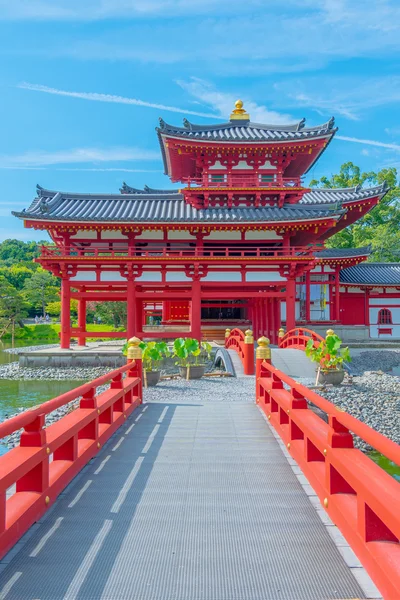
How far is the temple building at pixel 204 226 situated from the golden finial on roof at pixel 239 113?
844 mm

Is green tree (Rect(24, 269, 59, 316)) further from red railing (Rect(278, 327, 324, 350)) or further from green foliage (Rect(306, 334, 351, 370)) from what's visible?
green foliage (Rect(306, 334, 351, 370))

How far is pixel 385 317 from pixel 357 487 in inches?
1024

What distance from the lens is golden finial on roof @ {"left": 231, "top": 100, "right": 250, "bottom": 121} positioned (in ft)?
81.2

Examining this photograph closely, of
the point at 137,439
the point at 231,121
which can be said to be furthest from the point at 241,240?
the point at 137,439

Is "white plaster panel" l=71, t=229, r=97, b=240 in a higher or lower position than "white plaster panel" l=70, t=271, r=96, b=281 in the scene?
higher

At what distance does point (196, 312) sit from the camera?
1978 centimetres

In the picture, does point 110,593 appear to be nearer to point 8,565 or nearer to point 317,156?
point 8,565

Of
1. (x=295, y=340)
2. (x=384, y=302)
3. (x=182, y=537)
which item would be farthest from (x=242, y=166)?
(x=182, y=537)

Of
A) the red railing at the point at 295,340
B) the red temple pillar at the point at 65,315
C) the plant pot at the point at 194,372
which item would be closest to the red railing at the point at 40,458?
the plant pot at the point at 194,372

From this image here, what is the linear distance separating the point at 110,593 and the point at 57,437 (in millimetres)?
1689

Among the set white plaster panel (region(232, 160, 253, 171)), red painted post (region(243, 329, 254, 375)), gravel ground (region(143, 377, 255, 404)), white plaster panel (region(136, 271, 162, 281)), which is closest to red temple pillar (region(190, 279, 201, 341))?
white plaster panel (region(136, 271, 162, 281))

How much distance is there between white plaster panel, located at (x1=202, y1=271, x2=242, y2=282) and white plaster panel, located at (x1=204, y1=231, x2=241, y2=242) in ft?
5.67

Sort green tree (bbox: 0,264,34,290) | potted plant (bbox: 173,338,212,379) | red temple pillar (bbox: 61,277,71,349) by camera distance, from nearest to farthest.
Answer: potted plant (bbox: 173,338,212,379) < red temple pillar (bbox: 61,277,71,349) < green tree (bbox: 0,264,34,290)

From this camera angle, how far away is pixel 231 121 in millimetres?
24562
